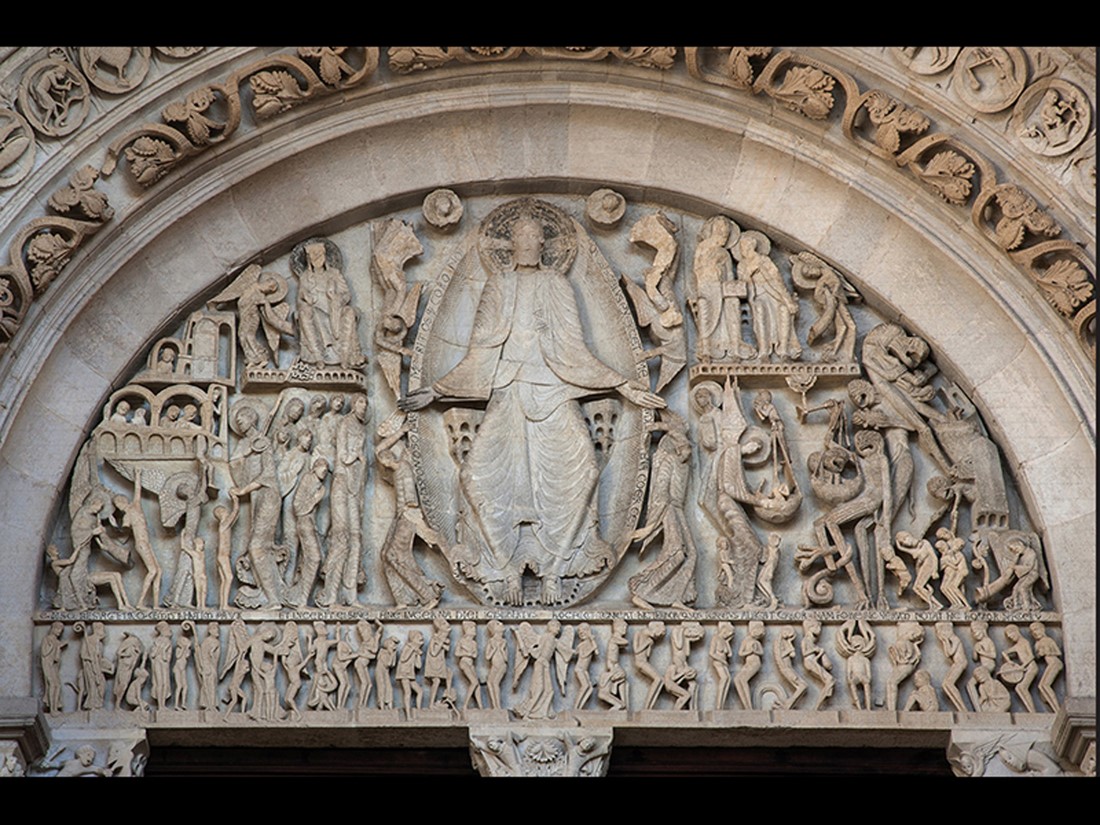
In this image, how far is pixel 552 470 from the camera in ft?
38.8

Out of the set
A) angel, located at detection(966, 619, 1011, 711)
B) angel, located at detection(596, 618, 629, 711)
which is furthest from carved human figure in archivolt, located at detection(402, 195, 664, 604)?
angel, located at detection(966, 619, 1011, 711)

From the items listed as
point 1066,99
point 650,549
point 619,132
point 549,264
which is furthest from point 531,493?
point 1066,99

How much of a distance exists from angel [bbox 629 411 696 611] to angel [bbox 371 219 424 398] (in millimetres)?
1534

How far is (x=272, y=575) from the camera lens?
37.8ft

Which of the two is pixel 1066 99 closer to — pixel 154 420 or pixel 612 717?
pixel 612 717

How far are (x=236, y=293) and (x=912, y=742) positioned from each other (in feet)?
14.8

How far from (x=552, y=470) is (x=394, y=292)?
55.4 inches

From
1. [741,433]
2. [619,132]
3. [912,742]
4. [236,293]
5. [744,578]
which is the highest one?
[619,132]

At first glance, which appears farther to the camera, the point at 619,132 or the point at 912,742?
the point at 619,132

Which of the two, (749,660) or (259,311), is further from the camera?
(259,311)

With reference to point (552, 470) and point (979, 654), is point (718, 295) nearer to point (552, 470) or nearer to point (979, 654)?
point (552, 470)

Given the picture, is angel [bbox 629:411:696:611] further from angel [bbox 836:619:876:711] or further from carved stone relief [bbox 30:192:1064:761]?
angel [bbox 836:619:876:711]

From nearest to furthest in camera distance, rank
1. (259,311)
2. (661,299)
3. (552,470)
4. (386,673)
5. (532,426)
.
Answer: (386,673) < (552,470) < (532,426) < (259,311) < (661,299)

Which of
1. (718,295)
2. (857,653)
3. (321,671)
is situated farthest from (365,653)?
(718,295)
